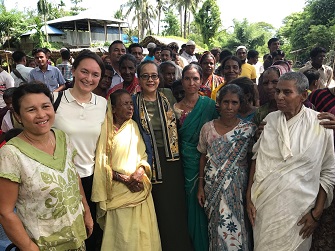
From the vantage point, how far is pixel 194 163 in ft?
8.96

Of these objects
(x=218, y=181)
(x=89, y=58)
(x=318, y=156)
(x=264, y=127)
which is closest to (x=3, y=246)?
(x=89, y=58)

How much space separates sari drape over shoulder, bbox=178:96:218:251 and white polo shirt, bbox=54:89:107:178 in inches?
33.8

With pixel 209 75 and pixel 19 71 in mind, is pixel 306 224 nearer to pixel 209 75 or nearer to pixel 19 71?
pixel 209 75

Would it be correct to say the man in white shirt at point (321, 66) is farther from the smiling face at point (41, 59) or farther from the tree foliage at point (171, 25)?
the tree foliage at point (171, 25)

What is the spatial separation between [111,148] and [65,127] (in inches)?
16.9

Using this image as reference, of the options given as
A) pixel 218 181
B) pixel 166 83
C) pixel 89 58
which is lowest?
pixel 218 181

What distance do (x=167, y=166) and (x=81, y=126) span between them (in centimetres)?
92

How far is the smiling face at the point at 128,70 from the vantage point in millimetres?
3404

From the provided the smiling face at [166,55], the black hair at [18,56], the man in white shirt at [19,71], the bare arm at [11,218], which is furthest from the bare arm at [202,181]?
the black hair at [18,56]

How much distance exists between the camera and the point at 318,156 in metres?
1.98

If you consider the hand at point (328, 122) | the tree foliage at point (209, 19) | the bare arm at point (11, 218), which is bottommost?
the bare arm at point (11, 218)

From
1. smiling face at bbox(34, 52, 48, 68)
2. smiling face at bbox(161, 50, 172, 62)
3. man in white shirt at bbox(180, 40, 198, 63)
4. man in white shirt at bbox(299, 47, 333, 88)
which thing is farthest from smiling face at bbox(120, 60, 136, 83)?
man in white shirt at bbox(180, 40, 198, 63)

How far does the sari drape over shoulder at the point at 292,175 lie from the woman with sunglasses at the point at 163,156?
0.88m

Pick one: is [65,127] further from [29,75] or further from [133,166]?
[29,75]
